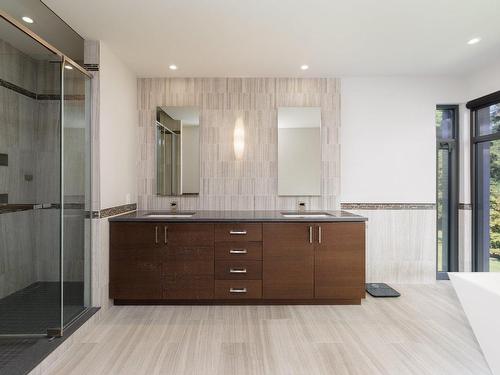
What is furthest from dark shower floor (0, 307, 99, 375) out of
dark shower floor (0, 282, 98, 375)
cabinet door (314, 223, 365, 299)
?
cabinet door (314, 223, 365, 299)

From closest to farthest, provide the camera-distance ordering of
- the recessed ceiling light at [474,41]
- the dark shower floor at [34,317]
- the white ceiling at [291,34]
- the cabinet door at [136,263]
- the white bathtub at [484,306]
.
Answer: the white bathtub at [484,306], the dark shower floor at [34,317], the white ceiling at [291,34], the recessed ceiling light at [474,41], the cabinet door at [136,263]

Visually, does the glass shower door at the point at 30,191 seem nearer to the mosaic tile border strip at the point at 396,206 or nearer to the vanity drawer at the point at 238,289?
the vanity drawer at the point at 238,289

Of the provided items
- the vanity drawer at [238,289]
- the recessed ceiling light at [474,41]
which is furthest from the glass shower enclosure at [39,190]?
the recessed ceiling light at [474,41]

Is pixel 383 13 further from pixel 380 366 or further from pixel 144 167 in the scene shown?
pixel 144 167

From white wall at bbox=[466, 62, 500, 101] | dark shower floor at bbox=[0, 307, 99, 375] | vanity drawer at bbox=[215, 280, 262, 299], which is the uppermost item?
white wall at bbox=[466, 62, 500, 101]

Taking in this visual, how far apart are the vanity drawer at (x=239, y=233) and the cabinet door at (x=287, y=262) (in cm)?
8

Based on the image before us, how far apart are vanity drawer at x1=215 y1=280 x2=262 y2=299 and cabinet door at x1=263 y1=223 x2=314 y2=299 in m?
0.08

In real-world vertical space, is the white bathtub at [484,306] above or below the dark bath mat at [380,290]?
above

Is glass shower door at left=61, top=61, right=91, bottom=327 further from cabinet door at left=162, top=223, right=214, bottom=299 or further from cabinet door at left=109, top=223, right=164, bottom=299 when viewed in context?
cabinet door at left=162, top=223, right=214, bottom=299

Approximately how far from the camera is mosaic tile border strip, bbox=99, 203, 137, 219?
116 inches

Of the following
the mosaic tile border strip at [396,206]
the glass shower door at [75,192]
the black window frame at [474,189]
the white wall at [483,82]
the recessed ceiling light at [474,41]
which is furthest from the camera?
the mosaic tile border strip at [396,206]

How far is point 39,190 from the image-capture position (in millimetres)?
2559

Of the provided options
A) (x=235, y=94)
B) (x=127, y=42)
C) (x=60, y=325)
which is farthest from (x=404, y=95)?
(x=60, y=325)

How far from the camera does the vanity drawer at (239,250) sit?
10.2 feet
